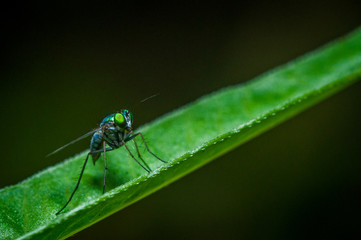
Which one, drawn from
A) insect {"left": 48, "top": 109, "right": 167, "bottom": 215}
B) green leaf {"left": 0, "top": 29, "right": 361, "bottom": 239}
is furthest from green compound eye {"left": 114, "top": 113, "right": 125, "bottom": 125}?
green leaf {"left": 0, "top": 29, "right": 361, "bottom": 239}

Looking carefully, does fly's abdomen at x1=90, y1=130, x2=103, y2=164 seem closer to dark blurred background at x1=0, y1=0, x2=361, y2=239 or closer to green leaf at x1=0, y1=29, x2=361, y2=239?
green leaf at x1=0, y1=29, x2=361, y2=239

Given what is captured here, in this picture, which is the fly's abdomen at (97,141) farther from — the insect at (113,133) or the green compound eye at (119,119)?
the green compound eye at (119,119)

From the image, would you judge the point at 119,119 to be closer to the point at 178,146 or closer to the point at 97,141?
the point at 97,141

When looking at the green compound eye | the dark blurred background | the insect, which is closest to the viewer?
the insect

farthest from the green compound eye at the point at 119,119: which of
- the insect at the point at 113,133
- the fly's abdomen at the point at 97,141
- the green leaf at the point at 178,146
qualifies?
the green leaf at the point at 178,146

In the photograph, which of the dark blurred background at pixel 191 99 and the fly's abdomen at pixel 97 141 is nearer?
the fly's abdomen at pixel 97 141
